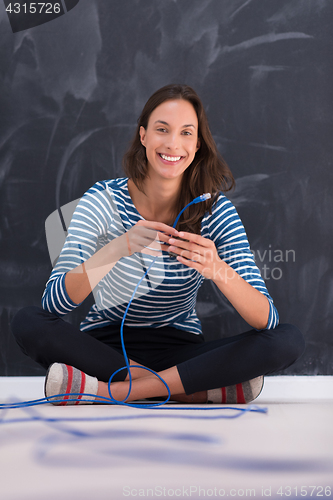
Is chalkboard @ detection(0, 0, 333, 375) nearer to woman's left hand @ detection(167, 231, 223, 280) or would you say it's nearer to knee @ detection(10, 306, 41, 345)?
knee @ detection(10, 306, 41, 345)

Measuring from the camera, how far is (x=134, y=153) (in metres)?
1.38

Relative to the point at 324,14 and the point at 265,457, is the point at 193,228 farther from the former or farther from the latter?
the point at 324,14

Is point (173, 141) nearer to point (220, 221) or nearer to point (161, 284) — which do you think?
point (220, 221)

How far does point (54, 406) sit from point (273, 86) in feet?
4.72

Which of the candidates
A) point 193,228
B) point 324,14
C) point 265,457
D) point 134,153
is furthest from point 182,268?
point 324,14

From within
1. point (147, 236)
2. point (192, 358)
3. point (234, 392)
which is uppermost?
point (147, 236)

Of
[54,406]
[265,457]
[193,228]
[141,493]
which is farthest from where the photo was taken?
[193,228]

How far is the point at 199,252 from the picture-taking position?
1.06m

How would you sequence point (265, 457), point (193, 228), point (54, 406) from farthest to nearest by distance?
1. point (193, 228)
2. point (54, 406)
3. point (265, 457)

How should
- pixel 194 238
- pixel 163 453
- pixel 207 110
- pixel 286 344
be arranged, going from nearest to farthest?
1. pixel 163 453
2. pixel 194 238
3. pixel 286 344
4. pixel 207 110

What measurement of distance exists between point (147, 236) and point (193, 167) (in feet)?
1.18

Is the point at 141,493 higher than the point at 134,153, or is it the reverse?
the point at 134,153

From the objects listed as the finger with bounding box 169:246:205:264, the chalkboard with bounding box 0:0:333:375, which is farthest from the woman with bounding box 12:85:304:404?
the chalkboard with bounding box 0:0:333:375

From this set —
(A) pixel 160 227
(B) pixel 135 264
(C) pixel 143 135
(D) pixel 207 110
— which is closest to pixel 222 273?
(A) pixel 160 227
